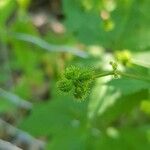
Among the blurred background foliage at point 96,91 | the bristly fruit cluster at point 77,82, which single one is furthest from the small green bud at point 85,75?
the blurred background foliage at point 96,91

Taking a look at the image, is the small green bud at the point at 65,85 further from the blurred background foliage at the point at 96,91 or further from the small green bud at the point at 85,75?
the blurred background foliage at the point at 96,91

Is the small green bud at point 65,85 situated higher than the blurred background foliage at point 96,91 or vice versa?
the blurred background foliage at point 96,91

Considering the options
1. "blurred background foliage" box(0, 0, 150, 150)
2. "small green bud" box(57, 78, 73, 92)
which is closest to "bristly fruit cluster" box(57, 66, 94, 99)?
"small green bud" box(57, 78, 73, 92)

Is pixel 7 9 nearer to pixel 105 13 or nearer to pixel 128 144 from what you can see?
pixel 105 13

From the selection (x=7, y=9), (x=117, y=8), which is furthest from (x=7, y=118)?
(x=117, y=8)

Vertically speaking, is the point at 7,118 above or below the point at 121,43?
above

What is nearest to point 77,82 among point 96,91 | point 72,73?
point 72,73

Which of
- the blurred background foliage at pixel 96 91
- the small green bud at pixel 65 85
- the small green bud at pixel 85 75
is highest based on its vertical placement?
the blurred background foliage at pixel 96 91

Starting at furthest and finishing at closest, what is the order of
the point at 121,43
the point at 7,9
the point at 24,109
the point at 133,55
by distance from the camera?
the point at 24,109
the point at 7,9
the point at 121,43
the point at 133,55
